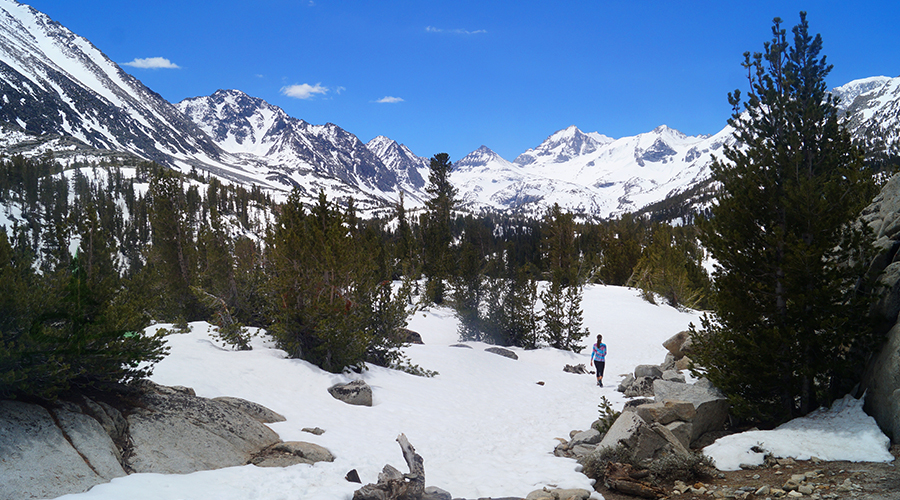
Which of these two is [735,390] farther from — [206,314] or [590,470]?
[206,314]

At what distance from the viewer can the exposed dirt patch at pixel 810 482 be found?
5000 mm

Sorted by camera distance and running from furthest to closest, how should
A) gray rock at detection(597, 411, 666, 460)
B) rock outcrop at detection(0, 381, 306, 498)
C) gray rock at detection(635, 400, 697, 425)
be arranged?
gray rock at detection(635, 400, 697, 425), gray rock at detection(597, 411, 666, 460), rock outcrop at detection(0, 381, 306, 498)

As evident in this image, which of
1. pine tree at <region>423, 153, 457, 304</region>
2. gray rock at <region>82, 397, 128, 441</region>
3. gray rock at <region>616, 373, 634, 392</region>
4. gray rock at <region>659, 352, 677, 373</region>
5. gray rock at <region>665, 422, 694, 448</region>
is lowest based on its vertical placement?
gray rock at <region>616, 373, 634, 392</region>

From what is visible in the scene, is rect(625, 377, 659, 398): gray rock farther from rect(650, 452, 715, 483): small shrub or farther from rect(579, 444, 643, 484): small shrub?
rect(650, 452, 715, 483): small shrub

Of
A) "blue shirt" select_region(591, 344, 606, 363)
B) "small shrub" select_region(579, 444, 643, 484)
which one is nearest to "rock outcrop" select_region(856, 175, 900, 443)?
"small shrub" select_region(579, 444, 643, 484)

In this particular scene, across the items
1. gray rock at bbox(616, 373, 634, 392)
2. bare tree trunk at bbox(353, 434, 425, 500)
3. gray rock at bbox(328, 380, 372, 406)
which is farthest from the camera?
gray rock at bbox(616, 373, 634, 392)

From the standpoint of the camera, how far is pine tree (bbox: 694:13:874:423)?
7.38 metres

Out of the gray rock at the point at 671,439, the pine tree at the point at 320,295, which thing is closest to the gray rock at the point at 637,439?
the gray rock at the point at 671,439

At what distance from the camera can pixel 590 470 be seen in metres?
7.25

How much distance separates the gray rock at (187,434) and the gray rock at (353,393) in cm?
275

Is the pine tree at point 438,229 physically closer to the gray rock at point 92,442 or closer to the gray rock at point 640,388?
the gray rock at point 640,388

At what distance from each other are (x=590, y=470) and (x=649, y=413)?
1739mm

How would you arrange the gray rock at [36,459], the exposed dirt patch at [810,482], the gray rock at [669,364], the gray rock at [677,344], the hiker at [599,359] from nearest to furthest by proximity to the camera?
1. the gray rock at [36,459]
2. the exposed dirt patch at [810,482]
3. the hiker at [599,359]
4. the gray rock at [669,364]
5. the gray rock at [677,344]

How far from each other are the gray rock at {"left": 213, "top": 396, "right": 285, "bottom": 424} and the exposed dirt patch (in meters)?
5.76
